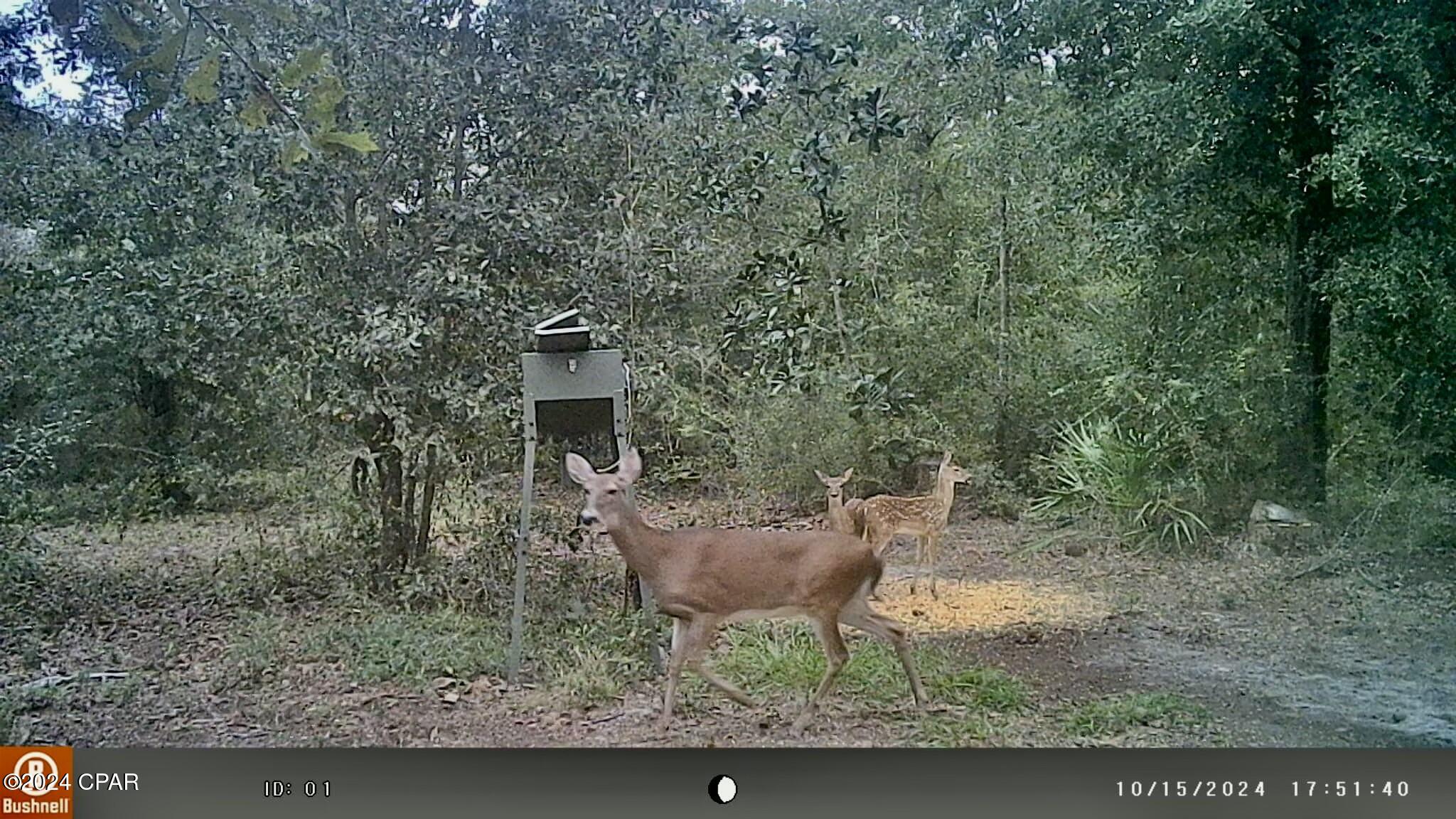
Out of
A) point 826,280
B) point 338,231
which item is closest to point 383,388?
point 338,231

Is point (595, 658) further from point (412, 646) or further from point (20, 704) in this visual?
point (20, 704)

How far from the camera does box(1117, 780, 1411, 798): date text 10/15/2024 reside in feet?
6.86

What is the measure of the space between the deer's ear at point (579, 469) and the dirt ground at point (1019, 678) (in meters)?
0.15

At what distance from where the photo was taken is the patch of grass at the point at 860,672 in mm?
2133

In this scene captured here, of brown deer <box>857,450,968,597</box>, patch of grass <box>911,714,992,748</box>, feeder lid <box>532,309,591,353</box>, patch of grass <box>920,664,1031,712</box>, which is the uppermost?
feeder lid <box>532,309,591,353</box>

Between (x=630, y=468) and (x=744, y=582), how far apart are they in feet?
0.97

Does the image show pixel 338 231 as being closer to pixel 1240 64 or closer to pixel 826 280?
pixel 826 280

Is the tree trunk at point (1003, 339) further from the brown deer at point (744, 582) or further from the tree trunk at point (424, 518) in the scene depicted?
the tree trunk at point (424, 518)

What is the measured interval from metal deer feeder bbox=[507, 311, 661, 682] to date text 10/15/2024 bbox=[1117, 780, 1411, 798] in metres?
0.99

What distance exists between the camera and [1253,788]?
82.6 inches

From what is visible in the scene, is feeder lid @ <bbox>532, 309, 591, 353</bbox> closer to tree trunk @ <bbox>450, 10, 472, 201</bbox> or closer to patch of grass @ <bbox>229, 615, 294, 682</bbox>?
tree trunk @ <bbox>450, 10, 472, 201</bbox>

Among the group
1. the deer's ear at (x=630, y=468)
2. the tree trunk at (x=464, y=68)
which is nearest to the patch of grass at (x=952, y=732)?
the deer's ear at (x=630, y=468)

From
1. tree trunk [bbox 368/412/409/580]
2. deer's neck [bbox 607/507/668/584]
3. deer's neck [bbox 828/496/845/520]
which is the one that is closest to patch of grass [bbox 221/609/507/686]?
tree trunk [bbox 368/412/409/580]

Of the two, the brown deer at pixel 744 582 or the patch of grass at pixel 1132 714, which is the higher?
the brown deer at pixel 744 582
